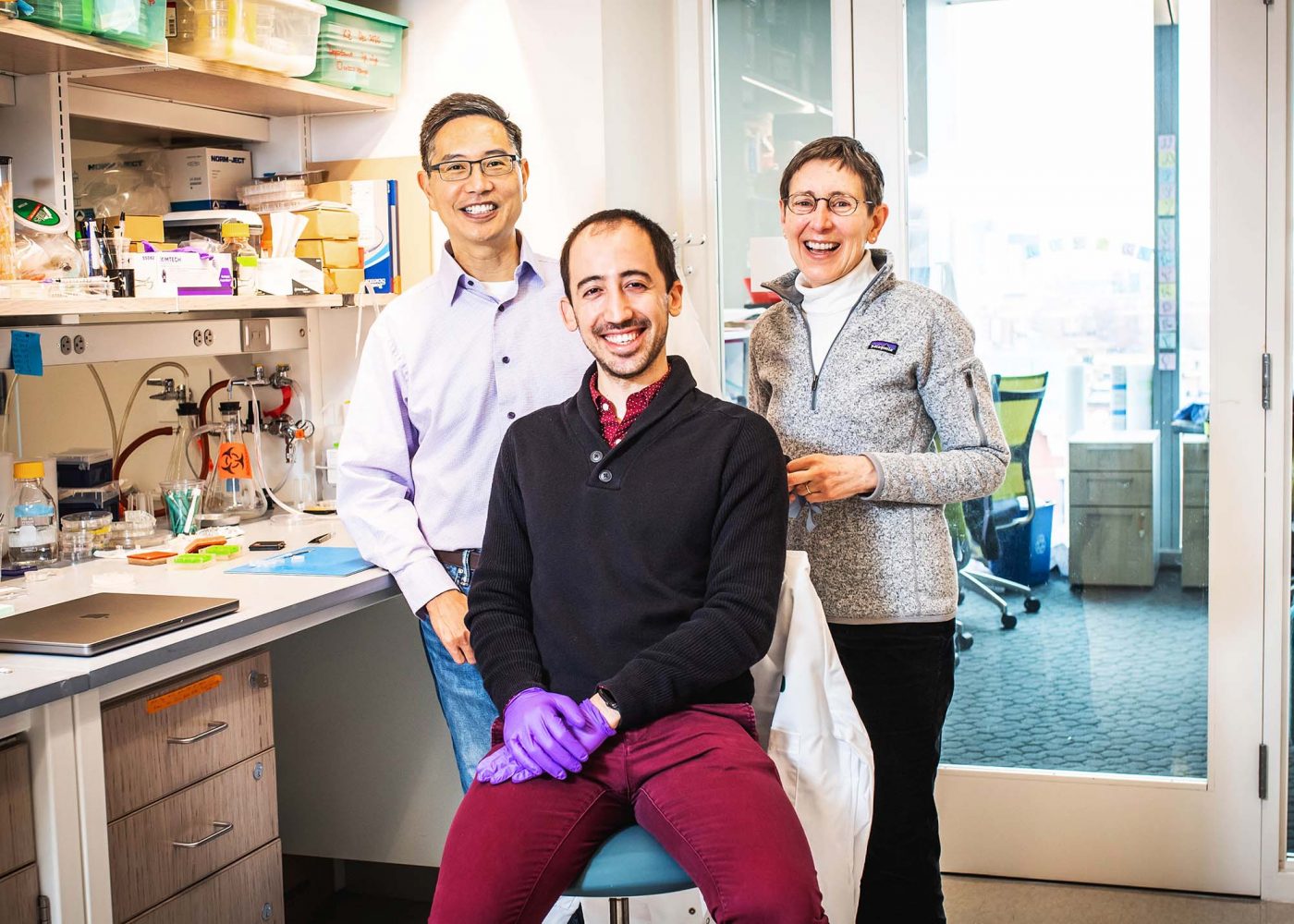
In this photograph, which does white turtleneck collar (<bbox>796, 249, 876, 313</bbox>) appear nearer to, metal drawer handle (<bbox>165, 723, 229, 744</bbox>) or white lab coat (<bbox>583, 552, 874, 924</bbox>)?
white lab coat (<bbox>583, 552, 874, 924</bbox>)

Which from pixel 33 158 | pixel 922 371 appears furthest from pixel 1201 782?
pixel 33 158

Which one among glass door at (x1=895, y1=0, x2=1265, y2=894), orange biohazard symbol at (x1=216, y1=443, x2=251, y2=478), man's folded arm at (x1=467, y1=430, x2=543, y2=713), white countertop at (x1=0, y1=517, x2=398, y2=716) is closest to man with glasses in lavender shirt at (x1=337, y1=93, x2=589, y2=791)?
white countertop at (x1=0, y1=517, x2=398, y2=716)

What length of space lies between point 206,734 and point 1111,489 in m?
2.01

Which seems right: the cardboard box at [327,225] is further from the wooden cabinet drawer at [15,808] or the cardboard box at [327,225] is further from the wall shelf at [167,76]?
the wooden cabinet drawer at [15,808]

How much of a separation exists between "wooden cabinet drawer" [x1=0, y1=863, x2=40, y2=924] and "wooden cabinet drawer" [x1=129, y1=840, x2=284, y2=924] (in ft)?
0.78

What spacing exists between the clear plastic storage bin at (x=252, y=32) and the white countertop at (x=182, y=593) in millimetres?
962

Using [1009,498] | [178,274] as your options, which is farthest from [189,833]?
[1009,498]

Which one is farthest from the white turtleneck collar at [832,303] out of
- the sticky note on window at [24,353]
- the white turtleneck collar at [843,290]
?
the sticky note on window at [24,353]

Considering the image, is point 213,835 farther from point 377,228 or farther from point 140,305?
point 377,228

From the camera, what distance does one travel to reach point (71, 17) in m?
2.21

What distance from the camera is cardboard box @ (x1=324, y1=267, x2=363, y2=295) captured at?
2.92m

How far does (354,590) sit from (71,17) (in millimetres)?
1070

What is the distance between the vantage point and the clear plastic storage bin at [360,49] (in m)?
2.86

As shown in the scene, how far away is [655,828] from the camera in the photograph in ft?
5.49
